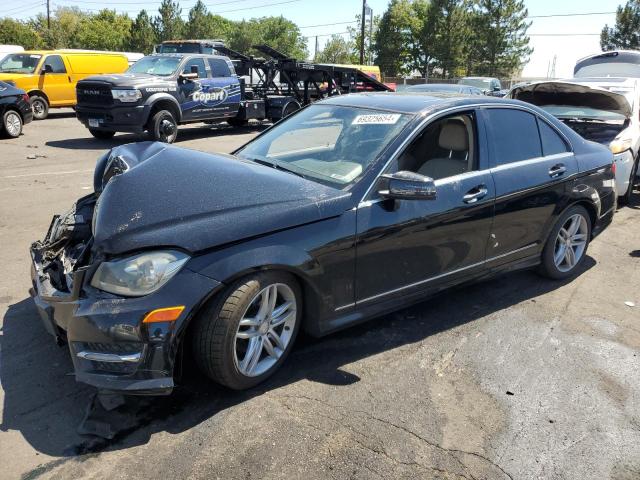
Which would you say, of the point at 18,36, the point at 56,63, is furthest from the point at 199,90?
the point at 18,36

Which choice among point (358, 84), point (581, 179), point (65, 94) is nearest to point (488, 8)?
point (358, 84)

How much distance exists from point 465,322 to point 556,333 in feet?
2.16

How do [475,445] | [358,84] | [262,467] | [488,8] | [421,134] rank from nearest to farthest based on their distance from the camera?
1. [262,467]
2. [475,445]
3. [421,134]
4. [358,84]
5. [488,8]

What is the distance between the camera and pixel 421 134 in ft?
12.2

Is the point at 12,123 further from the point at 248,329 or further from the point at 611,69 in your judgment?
the point at 611,69

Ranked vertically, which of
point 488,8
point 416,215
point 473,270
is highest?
point 488,8

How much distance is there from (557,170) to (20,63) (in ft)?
58.1

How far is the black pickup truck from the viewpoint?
1207 cm

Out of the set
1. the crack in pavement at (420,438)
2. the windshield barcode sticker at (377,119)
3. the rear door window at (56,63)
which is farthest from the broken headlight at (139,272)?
the rear door window at (56,63)

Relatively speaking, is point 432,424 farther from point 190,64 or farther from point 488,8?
point 488,8

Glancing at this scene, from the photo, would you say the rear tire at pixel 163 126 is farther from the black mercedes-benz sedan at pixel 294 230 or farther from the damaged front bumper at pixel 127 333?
the damaged front bumper at pixel 127 333

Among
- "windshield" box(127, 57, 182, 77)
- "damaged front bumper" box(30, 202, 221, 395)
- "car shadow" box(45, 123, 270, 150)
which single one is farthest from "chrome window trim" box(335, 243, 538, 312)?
"windshield" box(127, 57, 182, 77)

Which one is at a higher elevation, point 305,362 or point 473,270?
point 473,270

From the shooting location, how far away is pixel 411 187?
129 inches
